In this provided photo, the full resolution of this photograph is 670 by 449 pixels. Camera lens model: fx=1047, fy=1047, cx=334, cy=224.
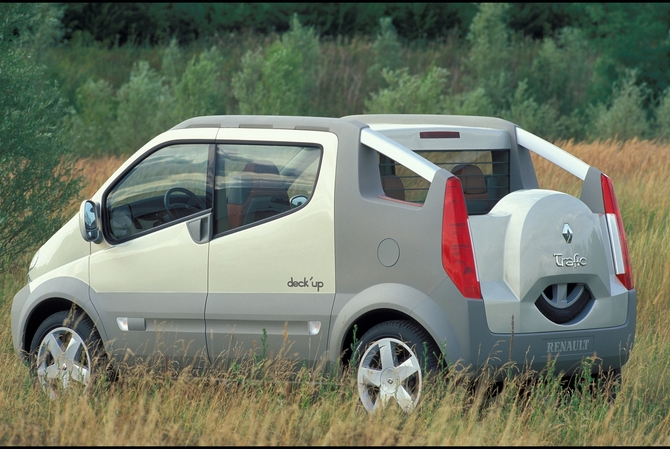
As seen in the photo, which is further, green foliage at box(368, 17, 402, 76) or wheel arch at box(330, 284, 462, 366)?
green foliage at box(368, 17, 402, 76)

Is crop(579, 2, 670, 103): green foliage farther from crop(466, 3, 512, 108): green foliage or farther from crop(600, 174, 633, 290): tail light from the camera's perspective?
crop(600, 174, 633, 290): tail light

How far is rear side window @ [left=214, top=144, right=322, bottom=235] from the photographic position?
227 inches

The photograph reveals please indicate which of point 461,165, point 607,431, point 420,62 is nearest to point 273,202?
point 461,165

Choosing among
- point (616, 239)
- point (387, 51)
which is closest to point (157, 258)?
point (616, 239)

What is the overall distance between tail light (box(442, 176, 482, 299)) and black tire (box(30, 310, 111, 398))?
2.24m

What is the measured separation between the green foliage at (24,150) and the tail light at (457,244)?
18.6 ft

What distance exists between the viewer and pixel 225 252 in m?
5.87

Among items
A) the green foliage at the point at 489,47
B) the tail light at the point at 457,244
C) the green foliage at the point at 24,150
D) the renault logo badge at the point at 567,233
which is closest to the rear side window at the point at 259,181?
the tail light at the point at 457,244

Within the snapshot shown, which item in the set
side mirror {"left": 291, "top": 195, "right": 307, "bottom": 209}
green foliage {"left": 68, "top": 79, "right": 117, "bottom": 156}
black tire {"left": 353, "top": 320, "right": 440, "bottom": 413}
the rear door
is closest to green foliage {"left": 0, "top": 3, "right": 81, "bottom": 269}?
the rear door

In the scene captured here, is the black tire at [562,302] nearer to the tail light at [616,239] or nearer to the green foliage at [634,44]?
the tail light at [616,239]

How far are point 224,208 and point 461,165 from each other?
1510 mm

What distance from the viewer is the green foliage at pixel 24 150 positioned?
989 centimetres

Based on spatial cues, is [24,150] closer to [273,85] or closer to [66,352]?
[66,352]

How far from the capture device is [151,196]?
6340 millimetres
